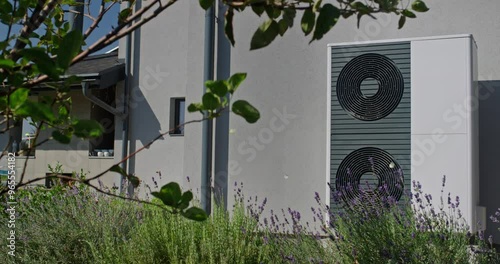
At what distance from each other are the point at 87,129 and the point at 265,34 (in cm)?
32

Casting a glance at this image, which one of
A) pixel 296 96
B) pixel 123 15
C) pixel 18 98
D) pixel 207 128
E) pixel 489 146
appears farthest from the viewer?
pixel 207 128

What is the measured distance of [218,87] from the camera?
3.01 feet

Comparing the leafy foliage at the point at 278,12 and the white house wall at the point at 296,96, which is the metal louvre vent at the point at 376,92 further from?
the leafy foliage at the point at 278,12

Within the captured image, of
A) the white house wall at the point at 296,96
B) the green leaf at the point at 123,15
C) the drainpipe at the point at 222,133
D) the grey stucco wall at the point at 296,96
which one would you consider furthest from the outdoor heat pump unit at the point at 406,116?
the green leaf at the point at 123,15

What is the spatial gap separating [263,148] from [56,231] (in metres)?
3.08

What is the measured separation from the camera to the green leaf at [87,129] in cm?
83

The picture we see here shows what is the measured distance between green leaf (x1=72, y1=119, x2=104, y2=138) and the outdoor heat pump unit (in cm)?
462

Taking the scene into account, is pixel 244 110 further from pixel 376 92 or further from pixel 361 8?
pixel 376 92

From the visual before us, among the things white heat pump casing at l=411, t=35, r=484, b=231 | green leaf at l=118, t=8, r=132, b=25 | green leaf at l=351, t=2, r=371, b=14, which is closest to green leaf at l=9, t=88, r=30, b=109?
green leaf at l=118, t=8, r=132, b=25

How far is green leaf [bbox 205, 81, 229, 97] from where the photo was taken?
0.91 meters

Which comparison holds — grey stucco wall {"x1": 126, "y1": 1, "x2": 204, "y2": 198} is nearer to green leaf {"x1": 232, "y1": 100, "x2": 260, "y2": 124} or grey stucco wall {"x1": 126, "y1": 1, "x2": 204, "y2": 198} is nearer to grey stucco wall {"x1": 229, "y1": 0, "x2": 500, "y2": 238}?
grey stucco wall {"x1": 229, "y1": 0, "x2": 500, "y2": 238}

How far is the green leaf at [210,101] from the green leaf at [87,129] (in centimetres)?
18

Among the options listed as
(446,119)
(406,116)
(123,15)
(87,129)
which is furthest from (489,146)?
(87,129)

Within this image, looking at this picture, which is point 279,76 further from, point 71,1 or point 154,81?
point 71,1
